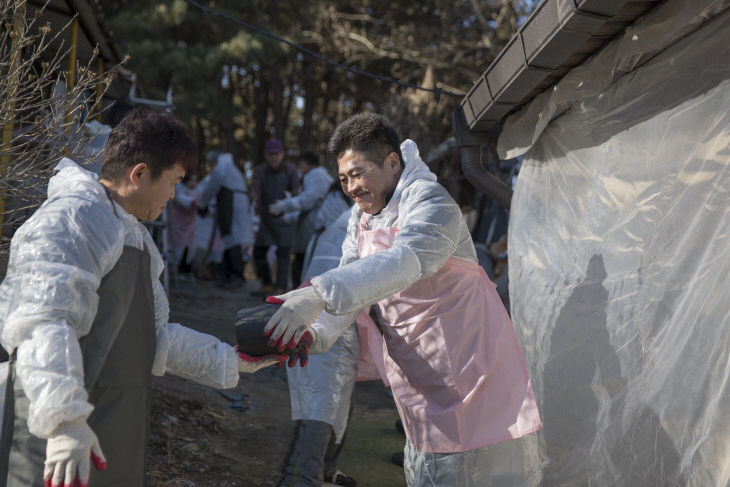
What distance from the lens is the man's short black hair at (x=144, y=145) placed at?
2373 mm

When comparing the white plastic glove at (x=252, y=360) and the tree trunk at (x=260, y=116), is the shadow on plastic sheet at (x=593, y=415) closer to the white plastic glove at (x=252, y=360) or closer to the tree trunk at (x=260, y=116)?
the white plastic glove at (x=252, y=360)

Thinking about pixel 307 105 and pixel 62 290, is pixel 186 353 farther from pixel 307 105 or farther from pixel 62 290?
pixel 307 105

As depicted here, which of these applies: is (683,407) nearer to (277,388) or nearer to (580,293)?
(580,293)

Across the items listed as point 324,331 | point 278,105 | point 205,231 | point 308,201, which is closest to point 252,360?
point 324,331

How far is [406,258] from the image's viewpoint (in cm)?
281

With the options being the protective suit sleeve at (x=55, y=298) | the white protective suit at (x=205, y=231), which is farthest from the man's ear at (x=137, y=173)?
the white protective suit at (x=205, y=231)

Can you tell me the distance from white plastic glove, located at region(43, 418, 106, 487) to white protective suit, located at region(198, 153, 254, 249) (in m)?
8.71

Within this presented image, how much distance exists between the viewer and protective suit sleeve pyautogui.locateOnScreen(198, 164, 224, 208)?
1052 cm

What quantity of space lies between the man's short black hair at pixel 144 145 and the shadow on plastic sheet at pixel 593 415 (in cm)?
220

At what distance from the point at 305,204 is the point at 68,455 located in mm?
7150

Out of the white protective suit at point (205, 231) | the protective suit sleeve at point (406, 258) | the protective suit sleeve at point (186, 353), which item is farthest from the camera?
the white protective suit at point (205, 231)

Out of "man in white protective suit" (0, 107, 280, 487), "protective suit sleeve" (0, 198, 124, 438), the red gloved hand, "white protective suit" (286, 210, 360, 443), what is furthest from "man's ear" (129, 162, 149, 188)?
"white protective suit" (286, 210, 360, 443)

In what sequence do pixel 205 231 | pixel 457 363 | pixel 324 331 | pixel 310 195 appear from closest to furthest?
pixel 457 363
pixel 324 331
pixel 310 195
pixel 205 231

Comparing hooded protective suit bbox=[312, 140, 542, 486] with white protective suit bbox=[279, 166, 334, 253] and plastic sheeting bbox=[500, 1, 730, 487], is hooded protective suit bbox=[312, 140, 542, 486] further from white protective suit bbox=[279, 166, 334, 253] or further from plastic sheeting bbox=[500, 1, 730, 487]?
white protective suit bbox=[279, 166, 334, 253]
